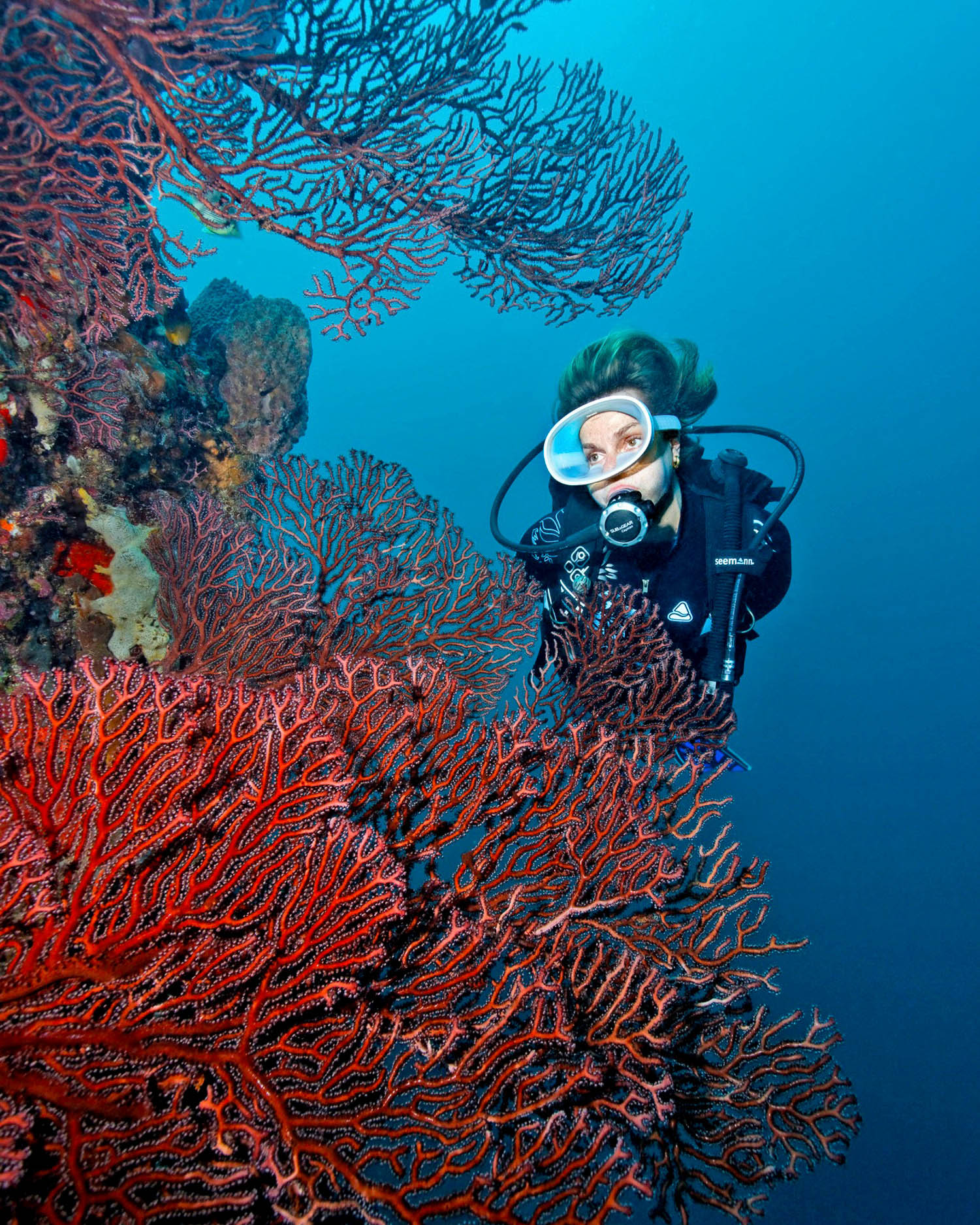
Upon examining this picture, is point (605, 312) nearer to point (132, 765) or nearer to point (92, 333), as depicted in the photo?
point (92, 333)

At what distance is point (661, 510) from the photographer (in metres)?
4.92

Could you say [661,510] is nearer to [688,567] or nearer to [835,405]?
[688,567]

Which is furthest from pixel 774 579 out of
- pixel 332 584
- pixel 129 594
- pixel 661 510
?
pixel 129 594

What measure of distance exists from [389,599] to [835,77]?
3862 inches

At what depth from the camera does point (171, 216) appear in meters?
57.5

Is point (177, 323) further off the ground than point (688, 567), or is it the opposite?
point (177, 323)

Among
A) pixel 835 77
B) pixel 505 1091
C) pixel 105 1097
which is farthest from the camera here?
pixel 835 77

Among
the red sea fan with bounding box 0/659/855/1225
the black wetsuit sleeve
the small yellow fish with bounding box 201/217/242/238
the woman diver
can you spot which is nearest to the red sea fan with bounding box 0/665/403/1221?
the red sea fan with bounding box 0/659/855/1225

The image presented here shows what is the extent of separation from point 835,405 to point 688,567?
285ft

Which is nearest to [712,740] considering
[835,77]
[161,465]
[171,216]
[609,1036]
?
[609,1036]

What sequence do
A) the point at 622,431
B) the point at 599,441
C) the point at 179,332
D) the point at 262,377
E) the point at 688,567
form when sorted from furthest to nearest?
the point at 262,377 → the point at 179,332 → the point at 688,567 → the point at 599,441 → the point at 622,431

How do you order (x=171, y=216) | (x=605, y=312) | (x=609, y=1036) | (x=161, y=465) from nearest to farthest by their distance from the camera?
1. (x=609, y=1036)
2. (x=161, y=465)
3. (x=605, y=312)
4. (x=171, y=216)

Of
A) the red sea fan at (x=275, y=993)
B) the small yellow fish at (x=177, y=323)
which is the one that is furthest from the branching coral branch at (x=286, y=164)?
the red sea fan at (x=275, y=993)

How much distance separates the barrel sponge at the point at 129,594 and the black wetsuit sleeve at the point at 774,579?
15.2ft
